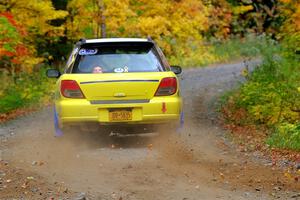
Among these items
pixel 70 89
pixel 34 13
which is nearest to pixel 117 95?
pixel 70 89

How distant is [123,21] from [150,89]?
15.3m

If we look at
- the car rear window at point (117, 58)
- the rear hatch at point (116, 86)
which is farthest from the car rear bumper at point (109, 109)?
the car rear window at point (117, 58)

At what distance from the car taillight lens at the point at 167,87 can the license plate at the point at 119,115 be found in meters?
0.55

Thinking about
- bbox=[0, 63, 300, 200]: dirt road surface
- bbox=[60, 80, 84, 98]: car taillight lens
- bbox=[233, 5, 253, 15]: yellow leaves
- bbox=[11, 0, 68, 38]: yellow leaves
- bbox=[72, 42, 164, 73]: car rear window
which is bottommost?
bbox=[233, 5, 253, 15]: yellow leaves

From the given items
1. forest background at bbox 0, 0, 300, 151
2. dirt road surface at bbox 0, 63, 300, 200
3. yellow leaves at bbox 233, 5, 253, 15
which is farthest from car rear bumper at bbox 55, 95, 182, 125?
yellow leaves at bbox 233, 5, 253, 15

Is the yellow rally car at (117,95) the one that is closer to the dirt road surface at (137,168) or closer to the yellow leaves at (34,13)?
the dirt road surface at (137,168)

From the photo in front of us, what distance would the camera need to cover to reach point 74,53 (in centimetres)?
1055

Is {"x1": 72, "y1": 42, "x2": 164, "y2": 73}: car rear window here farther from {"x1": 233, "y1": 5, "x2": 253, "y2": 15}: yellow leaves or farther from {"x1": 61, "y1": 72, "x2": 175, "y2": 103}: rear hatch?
{"x1": 233, "y1": 5, "x2": 253, "y2": 15}: yellow leaves

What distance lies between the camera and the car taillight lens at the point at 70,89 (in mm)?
9828

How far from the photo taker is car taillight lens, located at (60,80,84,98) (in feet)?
32.2

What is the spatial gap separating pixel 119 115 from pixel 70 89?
0.86 m

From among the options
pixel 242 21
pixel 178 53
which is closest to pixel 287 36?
pixel 178 53

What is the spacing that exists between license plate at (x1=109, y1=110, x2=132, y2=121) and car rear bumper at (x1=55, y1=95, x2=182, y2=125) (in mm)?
46

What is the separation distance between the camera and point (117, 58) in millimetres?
10258
